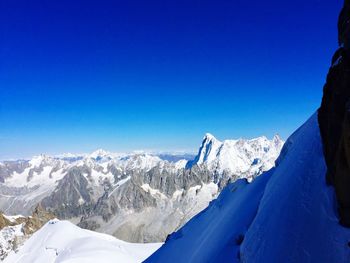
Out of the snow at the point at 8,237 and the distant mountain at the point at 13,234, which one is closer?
the snow at the point at 8,237

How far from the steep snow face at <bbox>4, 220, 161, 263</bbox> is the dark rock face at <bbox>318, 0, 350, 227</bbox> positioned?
62.6 metres

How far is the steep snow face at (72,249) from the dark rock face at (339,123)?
6260 centimetres

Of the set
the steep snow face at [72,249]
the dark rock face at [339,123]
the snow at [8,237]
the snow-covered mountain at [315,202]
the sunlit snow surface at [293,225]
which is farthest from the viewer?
the snow at [8,237]

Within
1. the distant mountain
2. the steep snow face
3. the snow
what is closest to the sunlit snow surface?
the steep snow face

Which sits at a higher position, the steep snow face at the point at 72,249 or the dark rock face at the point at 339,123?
the dark rock face at the point at 339,123

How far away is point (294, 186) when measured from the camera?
2288 centimetres

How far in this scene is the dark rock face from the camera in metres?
17.3

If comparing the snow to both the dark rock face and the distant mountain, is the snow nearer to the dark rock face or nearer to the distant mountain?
the distant mountain

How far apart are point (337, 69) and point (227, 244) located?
16.0 metres

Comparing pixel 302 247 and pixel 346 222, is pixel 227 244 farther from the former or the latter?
pixel 346 222

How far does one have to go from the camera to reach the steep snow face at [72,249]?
7381 centimetres

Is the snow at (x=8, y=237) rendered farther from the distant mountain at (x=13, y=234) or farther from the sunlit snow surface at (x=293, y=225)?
the sunlit snow surface at (x=293, y=225)

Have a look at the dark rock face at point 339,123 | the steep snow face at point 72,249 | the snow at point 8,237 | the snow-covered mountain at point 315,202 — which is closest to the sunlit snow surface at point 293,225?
the snow-covered mountain at point 315,202

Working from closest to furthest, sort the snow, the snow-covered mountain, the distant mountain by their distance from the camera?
the snow-covered mountain → the snow → the distant mountain
